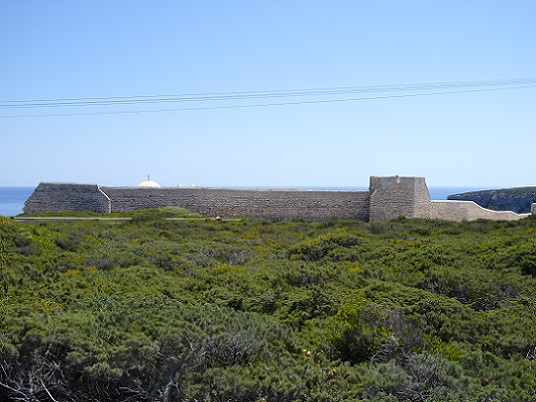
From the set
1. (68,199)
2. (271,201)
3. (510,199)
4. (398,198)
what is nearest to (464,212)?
(398,198)

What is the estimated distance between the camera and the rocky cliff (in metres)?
53.1

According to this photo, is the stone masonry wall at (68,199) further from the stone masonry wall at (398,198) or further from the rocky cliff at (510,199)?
the rocky cliff at (510,199)

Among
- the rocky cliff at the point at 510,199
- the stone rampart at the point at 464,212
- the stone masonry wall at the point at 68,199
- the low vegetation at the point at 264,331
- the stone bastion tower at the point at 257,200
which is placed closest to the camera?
the low vegetation at the point at 264,331

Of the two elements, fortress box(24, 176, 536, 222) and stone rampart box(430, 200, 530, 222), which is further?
stone rampart box(430, 200, 530, 222)

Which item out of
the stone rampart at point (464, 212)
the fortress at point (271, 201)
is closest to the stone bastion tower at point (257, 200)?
the fortress at point (271, 201)

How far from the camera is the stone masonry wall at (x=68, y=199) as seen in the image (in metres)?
23.8

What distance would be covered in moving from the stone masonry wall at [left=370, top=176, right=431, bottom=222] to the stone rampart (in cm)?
81

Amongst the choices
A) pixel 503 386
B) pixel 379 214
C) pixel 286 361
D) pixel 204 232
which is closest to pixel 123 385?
pixel 286 361

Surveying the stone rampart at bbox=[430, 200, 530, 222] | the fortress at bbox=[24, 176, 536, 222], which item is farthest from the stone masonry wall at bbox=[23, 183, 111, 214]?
the stone rampart at bbox=[430, 200, 530, 222]

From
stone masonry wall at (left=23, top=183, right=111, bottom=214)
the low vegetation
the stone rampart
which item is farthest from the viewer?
the stone rampart

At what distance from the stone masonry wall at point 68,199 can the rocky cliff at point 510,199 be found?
39.9 meters

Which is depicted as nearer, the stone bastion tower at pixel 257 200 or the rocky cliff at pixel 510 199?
the stone bastion tower at pixel 257 200

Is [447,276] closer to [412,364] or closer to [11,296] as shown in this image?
[412,364]

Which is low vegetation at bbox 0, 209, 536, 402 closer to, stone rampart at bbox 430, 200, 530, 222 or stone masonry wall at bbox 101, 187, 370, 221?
stone masonry wall at bbox 101, 187, 370, 221
